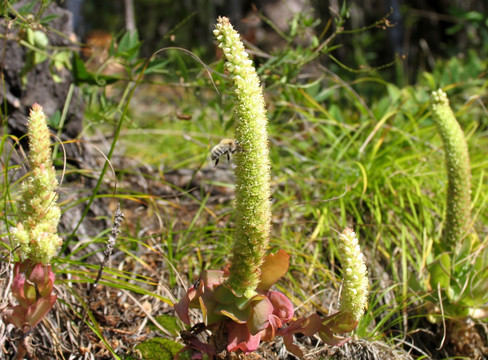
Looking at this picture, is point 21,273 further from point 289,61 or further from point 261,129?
point 289,61

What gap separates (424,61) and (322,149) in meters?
3.40

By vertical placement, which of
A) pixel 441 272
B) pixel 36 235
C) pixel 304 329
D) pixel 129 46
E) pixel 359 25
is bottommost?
pixel 359 25

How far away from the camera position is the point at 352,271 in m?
1.50

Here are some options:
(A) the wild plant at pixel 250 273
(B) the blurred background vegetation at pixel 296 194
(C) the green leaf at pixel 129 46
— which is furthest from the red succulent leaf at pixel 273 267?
(C) the green leaf at pixel 129 46

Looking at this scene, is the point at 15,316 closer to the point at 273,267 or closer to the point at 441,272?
the point at 273,267

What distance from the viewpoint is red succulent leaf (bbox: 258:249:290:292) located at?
1.62m

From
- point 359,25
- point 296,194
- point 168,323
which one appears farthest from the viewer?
point 359,25

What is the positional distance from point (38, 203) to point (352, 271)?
3.10 feet

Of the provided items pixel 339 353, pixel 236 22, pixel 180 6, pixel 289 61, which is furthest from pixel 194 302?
pixel 180 6

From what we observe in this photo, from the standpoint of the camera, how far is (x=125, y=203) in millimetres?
3102

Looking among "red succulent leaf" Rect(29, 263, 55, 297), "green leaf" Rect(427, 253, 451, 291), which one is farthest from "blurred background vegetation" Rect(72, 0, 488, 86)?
"red succulent leaf" Rect(29, 263, 55, 297)

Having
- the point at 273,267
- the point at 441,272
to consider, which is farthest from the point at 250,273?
the point at 441,272

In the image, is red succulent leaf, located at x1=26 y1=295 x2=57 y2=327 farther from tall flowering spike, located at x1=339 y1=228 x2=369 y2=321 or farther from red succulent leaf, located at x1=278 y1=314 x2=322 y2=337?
tall flowering spike, located at x1=339 y1=228 x2=369 y2=321

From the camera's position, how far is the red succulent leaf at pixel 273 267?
162 cm
